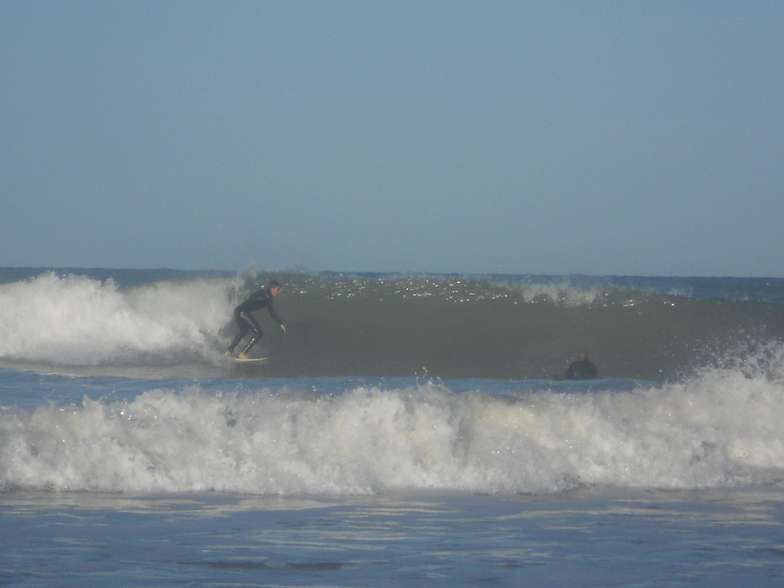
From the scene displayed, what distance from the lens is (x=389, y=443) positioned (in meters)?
6.68

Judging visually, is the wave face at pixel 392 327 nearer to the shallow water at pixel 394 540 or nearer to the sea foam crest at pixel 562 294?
the sea foam crest at pixel 562 294

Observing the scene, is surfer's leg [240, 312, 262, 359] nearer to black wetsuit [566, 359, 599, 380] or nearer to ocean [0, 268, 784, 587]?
ocean [0, 268, 784, 587]

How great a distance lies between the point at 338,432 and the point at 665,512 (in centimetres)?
253

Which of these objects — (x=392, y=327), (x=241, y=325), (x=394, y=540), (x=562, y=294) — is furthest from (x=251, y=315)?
(x=394, y=540)

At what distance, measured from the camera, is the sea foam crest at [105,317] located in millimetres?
14570

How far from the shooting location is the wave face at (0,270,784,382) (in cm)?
1330

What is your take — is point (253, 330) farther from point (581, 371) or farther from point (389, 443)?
point (389, 443)

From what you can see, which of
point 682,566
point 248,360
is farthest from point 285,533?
point 248,360

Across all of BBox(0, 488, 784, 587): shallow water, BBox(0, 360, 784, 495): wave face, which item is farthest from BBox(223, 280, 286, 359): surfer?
BBox(0, 488, 784, 587): shallow water

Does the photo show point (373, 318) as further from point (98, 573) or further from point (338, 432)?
point (98, 573)

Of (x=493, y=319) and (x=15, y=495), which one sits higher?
(x=493, y=319)

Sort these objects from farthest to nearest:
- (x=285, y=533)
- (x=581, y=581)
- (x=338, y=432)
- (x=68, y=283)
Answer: (x=68, y=283) → (x=338, y=432) → (x=285, y=533) → (x=581, y=581)

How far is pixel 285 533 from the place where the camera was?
4684 millimetres

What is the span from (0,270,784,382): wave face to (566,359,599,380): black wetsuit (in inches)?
51.5
